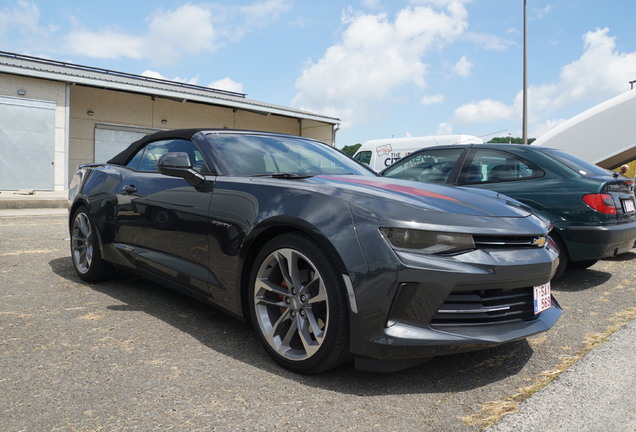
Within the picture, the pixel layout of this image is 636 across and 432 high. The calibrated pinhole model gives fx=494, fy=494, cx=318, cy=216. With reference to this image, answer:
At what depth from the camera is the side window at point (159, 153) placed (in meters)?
3.42

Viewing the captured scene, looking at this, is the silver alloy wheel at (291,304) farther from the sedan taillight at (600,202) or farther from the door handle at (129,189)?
the sedan taillight at (600,202)

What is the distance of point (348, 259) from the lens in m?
2.25

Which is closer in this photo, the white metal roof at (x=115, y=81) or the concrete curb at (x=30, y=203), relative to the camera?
the concrete curb at (x=30, y=203)

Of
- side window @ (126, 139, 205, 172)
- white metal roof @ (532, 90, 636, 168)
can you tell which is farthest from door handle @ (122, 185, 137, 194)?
white metal roof @ (532, 90, 636, 168)

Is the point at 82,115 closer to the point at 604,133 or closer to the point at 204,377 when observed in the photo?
the point at 604,133

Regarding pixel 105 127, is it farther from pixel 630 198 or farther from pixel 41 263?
pixel 630 198

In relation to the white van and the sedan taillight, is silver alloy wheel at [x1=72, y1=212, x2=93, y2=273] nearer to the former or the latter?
the sedan taillight

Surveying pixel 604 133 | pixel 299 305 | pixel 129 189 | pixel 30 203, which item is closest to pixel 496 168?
pixel 299 305

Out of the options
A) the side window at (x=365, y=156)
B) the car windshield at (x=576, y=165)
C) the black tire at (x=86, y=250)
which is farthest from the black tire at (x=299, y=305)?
the side window at (x=365, y=156)

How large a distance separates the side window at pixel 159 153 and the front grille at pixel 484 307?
1.86m

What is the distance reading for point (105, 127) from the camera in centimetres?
1859

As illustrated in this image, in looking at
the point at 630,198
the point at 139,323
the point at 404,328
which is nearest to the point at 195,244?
the point at 139,323

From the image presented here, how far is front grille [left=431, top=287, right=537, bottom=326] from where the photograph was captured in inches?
88.6

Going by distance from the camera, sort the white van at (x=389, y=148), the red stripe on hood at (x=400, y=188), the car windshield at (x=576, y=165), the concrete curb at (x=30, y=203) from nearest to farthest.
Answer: the red stripe on hood at (x=400, y=188)
the car windshield at (x=576, y=165)
the concrete curb at (x=30, y=203)
the white van at (x=389, y=148)
